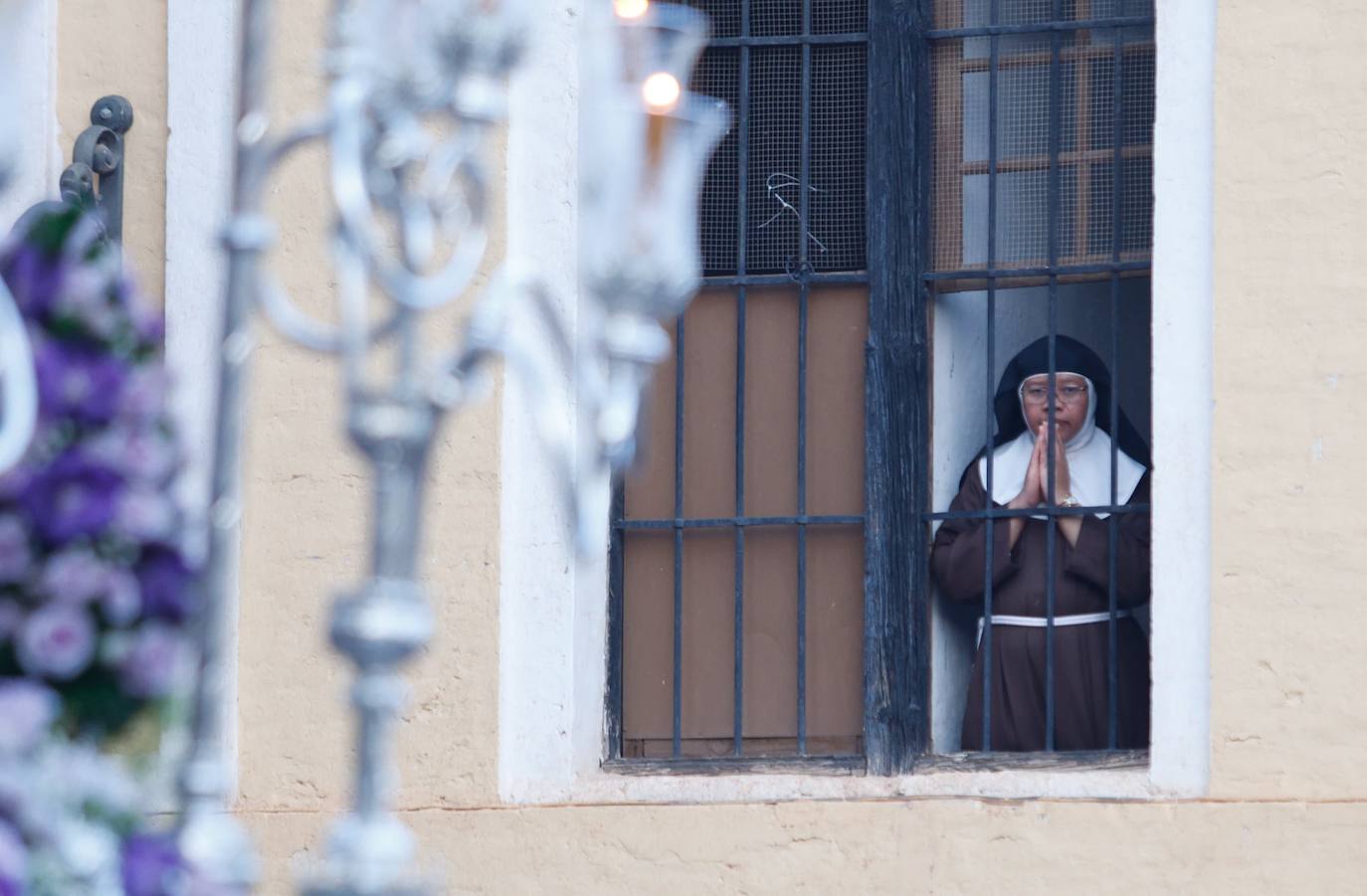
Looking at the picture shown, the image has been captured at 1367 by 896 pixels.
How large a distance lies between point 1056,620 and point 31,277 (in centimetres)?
282

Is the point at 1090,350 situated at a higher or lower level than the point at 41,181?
lower

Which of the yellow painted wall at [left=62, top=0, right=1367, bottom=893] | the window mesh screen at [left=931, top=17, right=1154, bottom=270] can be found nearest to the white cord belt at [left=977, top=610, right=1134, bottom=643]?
the yellow painted wall at [left=62, top=0, right=1367, bottom=893]

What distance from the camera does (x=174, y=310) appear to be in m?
6.66

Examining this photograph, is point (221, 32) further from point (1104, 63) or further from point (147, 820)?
point (147, 820)

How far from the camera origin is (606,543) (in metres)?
6.62

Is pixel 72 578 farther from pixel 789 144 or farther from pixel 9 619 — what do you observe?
pixel 789 144

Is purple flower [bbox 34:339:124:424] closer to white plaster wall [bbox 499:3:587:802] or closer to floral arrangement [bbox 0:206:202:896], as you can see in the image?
floral arrangement [bbox 0:206:202:896]

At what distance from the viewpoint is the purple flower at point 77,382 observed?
435 centimetres

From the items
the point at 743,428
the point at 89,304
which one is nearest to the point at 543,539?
the point at 743,428

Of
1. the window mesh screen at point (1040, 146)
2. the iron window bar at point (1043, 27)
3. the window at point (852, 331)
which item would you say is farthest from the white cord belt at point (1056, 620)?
the iron window bar at point (1043, 27)

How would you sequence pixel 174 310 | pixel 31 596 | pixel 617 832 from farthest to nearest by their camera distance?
1. pixel 174 310
2. pixel 617 832
3. pixel 31 596

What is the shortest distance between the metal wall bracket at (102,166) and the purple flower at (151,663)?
251 centimetres

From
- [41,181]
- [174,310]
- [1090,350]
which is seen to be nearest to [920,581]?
[1090,350]

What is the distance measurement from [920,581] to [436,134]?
1.64 meters
